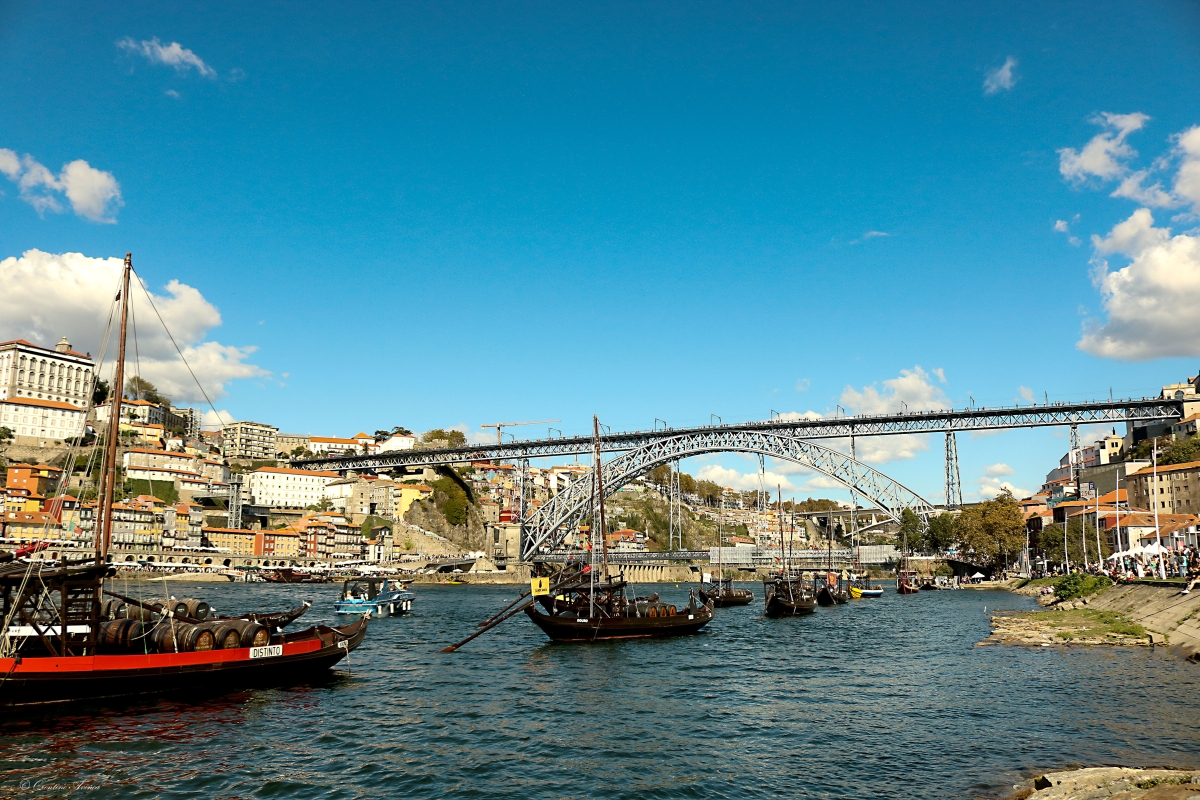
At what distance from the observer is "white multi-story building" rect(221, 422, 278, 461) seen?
155m

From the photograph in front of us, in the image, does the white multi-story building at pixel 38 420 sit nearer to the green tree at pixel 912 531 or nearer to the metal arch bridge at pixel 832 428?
the metal arch bridge at pixel 832 428

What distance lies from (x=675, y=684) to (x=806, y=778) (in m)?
10.7

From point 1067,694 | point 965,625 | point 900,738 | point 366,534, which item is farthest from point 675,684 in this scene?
point 366,534

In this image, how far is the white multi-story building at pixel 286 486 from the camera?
126 meters

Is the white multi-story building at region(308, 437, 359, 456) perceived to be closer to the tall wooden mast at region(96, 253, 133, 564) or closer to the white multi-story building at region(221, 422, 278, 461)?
the white multi-story building at region(221, 422, 278, 461)

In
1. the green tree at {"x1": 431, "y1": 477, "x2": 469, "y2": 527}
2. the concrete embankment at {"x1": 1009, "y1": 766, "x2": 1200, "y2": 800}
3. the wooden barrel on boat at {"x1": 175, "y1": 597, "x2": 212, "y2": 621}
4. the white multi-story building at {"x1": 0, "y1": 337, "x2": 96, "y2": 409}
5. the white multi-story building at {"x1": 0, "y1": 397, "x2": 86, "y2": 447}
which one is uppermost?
the white multi-story building at {"x1": 0, "y1": 337, "x2": 96, "y2": 409}

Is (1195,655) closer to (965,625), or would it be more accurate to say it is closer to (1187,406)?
(965,625)

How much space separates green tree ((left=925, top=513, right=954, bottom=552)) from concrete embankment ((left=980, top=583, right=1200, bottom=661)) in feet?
180

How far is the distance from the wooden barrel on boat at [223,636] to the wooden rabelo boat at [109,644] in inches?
1.0

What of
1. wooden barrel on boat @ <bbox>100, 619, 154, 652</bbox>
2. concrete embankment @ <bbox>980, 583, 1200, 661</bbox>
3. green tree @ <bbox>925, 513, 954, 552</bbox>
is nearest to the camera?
wooden barrel on boat @ <bbox>100, 619, 154, 652</bbox>

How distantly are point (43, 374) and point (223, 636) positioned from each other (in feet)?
401

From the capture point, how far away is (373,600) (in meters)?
51.2

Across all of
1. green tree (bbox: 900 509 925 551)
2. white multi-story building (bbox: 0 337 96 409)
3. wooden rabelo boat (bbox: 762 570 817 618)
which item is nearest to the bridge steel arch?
green tree (bbox: 900 509 925 551)

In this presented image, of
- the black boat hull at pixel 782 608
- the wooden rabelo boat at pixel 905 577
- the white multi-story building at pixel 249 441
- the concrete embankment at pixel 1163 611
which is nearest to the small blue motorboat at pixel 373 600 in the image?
the black boat hull at pixel 782 608
